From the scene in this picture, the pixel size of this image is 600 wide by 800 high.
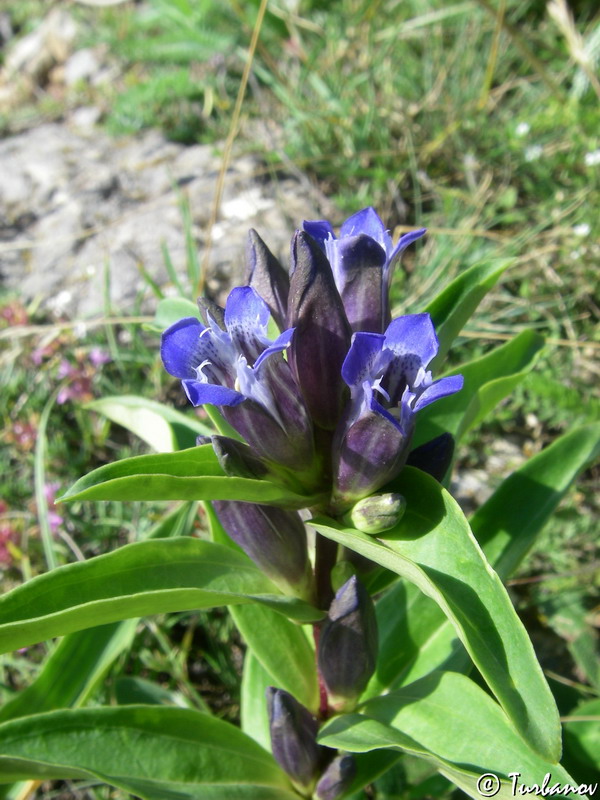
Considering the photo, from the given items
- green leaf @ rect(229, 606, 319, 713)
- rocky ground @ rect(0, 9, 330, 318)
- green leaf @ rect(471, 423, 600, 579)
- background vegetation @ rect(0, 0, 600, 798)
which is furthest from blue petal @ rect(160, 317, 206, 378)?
rocky ground @ rect(0, 9, 330, 318)

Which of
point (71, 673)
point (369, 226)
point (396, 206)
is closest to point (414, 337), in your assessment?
point (369, 226)

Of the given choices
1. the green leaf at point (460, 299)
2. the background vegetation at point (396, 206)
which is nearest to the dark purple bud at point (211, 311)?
the green leaf at point (460, 299)

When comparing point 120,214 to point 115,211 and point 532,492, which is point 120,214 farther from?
point 532,492

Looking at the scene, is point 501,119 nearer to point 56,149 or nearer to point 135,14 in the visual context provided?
point 56,149

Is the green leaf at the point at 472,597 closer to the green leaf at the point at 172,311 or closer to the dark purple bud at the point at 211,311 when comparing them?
the dark purple bud at the point at 211,311

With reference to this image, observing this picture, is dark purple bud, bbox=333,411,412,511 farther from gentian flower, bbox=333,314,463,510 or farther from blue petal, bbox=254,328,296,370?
blue petal, bbox=254,328,296,370
